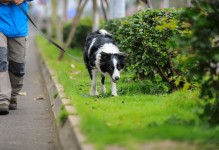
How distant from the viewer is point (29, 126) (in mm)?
8586

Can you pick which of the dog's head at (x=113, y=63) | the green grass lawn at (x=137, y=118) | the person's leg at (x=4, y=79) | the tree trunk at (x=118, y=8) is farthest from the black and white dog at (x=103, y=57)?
the tree trunk at (x=118, y=8)

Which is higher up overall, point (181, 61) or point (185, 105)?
point (181, 61)

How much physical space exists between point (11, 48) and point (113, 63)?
1.72 meters

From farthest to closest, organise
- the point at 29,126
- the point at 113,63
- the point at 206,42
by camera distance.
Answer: the point at 113,63
the point at 29,126
the point at 206,42

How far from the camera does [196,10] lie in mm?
6156

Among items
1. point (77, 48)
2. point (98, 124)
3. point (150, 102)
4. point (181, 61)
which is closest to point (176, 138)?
point (98, 124)

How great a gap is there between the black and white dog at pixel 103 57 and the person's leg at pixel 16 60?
1234mm

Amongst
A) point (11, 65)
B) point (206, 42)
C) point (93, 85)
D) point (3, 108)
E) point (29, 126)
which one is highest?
point (206, 42)

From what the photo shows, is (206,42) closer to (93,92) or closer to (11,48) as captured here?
(11,48)

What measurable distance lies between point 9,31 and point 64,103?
1.83 meters

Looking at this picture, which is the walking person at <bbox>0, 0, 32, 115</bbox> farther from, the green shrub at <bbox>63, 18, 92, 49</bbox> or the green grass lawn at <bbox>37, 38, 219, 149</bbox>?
the green shrub at <bbox>63, 18, 92, 49</bbox>

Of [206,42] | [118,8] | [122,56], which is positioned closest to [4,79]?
[122,56]

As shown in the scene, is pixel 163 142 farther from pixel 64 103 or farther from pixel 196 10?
pixel 64 103

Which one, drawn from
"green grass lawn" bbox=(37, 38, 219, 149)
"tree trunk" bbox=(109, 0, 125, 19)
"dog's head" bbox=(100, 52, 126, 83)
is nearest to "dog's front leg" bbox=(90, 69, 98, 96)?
"green grass lawn" bbox=(37, 38, 219, 149)
